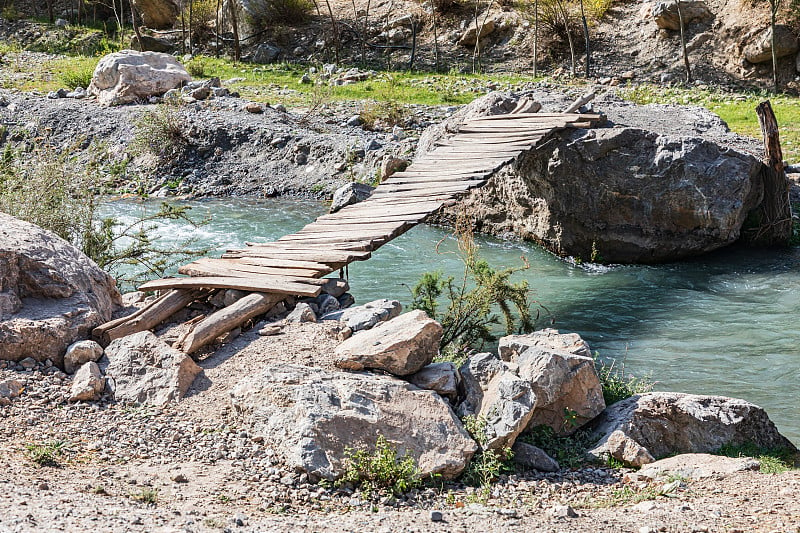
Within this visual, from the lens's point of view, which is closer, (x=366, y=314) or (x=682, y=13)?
(x=366, y=314)

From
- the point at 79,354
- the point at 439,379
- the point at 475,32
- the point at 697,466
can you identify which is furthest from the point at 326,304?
the point at 475,32

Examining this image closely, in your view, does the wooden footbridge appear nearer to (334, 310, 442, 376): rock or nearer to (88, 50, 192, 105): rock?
(334, 310, 442, 376): rock

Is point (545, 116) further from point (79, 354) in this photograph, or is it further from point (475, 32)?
point (475, 32)

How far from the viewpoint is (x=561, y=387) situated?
5.23m

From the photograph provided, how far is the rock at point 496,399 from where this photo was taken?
4.79 meters

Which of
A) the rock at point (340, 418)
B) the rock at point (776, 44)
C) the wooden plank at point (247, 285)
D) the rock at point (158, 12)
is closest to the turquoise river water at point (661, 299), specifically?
the wooden plank at point (247, 285)

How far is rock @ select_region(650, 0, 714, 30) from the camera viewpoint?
21.2m

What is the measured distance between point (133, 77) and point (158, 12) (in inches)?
483

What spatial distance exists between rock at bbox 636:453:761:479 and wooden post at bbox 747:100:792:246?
6698 millimetres

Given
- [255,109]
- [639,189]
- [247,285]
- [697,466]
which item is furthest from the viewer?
[255,109]

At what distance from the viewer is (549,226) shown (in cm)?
1134

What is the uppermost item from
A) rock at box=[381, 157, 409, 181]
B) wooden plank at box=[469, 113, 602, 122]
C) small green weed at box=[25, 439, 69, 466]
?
wooden plank at box=[469, 113, 602, 122]

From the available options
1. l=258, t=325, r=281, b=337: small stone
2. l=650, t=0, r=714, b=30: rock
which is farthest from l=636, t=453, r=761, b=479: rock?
l=650, t=0, r=714, b=30: rock

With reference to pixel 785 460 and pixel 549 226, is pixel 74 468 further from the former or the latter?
pixel 549 226
